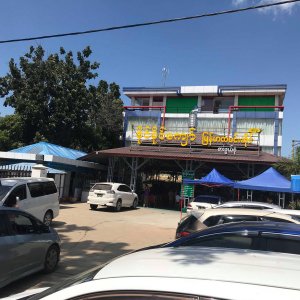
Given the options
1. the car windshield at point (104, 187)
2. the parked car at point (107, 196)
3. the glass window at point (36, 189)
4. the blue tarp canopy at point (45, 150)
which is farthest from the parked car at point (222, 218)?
the blue tarp canopy at point (45, 150)

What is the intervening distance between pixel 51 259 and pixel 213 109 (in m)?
31.4

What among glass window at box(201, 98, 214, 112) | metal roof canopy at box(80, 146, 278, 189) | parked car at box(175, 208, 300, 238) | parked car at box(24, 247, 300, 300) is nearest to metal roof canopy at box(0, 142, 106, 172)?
metal roof canopy at box(80, 146, 278, 189)

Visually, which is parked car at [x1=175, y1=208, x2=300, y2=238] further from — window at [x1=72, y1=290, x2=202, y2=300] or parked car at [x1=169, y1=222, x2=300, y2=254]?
window at [x1=72, y1=290, x2=202, y2=300]

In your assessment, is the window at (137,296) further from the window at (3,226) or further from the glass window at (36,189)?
the glass window at (36,189)

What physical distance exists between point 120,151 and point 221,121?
11302 millimetres

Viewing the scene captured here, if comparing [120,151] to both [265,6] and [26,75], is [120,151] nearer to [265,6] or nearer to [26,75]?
[26,75]

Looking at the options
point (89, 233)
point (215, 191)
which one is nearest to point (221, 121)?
point (215, 191)

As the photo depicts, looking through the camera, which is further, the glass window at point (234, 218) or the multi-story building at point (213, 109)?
the multi-story building at point (213, 109)

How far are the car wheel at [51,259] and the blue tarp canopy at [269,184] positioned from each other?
11.2 metres

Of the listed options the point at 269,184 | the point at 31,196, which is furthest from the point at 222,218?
the point at 269,184

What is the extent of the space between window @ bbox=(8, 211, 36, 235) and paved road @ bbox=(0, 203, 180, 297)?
92 cm

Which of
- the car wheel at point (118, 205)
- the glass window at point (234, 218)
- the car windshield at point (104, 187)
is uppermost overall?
the car windshield at point (104, 187)

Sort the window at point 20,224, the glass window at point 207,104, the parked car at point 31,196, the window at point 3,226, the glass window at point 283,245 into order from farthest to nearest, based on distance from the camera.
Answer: the glass window at point 207,104 < the parked car at point 31,196 < the window at point 20,224 < the window at point 3,226 < the glass window at point 283,245

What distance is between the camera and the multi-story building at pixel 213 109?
33250mm
